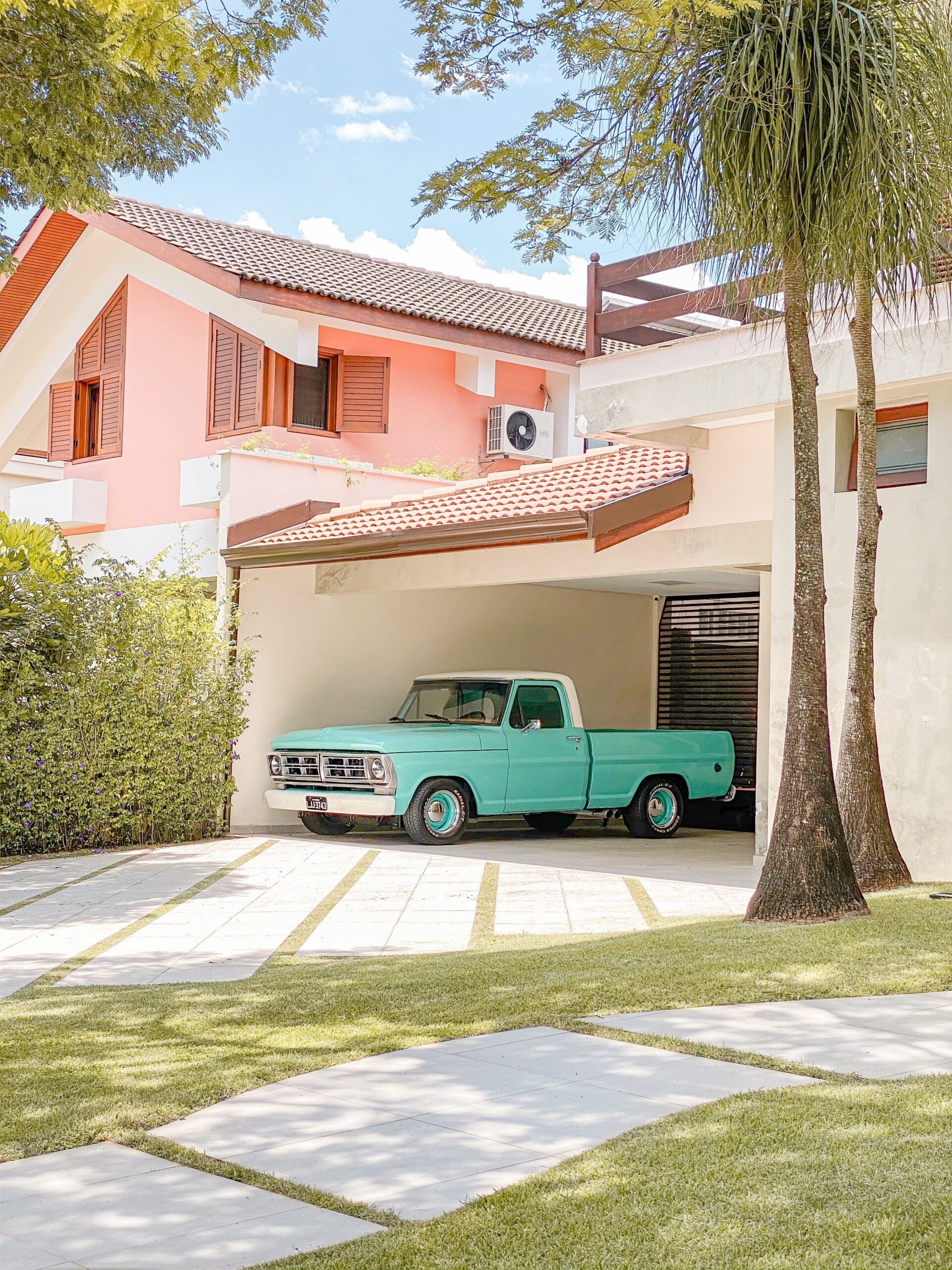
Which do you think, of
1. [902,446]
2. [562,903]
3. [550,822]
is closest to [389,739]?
[550,822]

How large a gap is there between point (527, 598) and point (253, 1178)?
15402 mm

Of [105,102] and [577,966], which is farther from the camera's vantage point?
[105,102]

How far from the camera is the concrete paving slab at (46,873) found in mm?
10688

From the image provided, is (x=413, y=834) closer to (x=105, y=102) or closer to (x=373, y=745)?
(x=373, y=745)

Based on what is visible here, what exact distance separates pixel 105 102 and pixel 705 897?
6.80m

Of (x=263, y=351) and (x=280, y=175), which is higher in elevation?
(x=280, y=175)

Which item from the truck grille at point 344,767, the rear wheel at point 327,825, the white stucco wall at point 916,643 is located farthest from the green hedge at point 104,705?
the white stucco wall at point 916,643

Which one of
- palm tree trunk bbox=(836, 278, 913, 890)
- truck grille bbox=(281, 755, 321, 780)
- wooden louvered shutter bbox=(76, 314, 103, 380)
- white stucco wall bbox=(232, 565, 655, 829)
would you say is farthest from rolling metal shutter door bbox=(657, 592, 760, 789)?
wooden louvered shutter bbox=(76, 314, 103, 380)

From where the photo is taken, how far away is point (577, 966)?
7.02 metres

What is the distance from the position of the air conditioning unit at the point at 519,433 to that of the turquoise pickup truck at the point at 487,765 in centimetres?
573

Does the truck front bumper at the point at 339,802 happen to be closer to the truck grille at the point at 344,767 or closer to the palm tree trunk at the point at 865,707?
the truck grille at the point at 344,767

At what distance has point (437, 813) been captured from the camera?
14.4 m

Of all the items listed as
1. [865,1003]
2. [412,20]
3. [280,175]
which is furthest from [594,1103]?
[280,175]

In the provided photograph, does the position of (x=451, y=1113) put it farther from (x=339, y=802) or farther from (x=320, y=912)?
(x=339, y=802)
